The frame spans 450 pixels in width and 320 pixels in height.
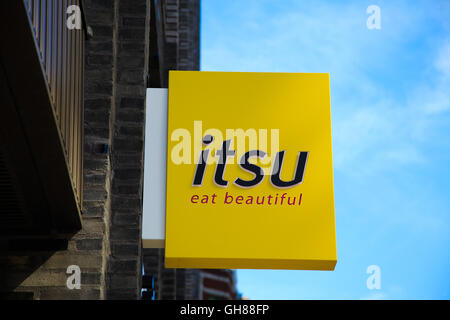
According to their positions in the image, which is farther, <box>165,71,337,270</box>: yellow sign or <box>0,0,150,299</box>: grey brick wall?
<box>165,71,337,270</box>: yellow sign

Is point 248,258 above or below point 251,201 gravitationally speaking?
below

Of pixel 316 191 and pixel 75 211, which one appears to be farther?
pixel 316 191

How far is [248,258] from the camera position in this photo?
8.44 m

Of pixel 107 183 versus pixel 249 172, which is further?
pixel 249 172

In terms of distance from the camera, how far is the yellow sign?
8.49m

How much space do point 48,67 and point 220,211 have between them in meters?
3.03

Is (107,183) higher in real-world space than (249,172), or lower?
lower

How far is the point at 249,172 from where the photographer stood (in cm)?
881

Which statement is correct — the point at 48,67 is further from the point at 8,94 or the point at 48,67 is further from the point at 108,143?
the point at 108,143

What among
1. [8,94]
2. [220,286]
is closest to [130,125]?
[8,94]

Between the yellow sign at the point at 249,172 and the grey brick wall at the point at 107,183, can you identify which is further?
the yellow sign at the point at 249,172

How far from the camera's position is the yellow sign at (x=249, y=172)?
8.49m
